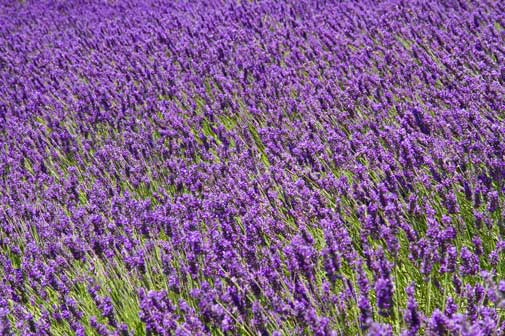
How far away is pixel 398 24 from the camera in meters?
4.24

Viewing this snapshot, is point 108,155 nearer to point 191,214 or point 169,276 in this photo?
point 191,214

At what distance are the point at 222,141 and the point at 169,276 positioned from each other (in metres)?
1.30

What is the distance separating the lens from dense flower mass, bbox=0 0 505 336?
180 centimetres

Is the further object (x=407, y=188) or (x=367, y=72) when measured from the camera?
Answer: (x=367, y=72)

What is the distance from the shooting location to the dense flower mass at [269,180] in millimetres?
1800

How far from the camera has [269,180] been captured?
8.29ft

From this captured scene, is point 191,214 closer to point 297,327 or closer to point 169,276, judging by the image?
point 169,276

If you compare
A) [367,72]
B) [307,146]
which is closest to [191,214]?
[307,146]

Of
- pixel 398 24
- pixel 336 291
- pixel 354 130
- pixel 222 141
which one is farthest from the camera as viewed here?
pixel 398 24

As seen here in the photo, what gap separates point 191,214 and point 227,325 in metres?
0.79

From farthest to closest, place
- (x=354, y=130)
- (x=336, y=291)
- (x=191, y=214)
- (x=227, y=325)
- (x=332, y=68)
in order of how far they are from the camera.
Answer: (x=332, y=68)
(x=354, y=130)
(x=191, y=214)
(x=336, y=291)
(x=227, y=325)

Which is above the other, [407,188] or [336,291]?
[407,188]

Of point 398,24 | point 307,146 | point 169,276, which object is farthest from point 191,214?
point 398,24

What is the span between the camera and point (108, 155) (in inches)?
130
